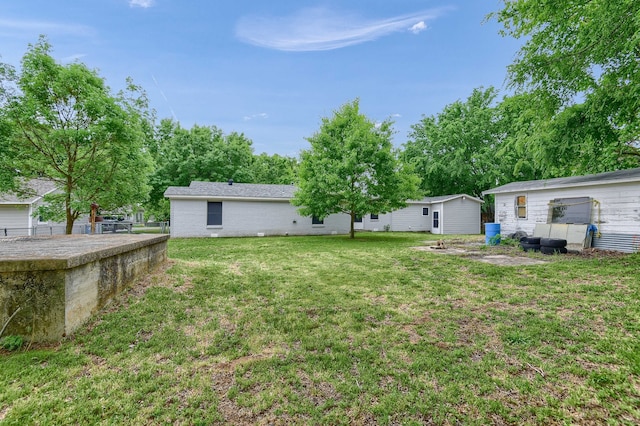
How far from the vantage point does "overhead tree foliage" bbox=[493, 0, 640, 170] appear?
22.7ft

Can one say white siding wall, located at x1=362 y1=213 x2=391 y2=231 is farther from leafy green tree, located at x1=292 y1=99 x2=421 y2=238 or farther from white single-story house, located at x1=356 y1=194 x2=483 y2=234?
leafy green tree, located at x1=292 y1=99 x2=421 y2=238

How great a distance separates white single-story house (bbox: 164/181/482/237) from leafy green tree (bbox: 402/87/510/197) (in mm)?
3845

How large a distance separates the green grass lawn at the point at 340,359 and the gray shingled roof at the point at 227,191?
417 inches

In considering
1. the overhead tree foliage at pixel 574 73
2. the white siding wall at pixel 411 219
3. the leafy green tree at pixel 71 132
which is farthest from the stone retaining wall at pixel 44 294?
the white siding wall at pixel 411 219

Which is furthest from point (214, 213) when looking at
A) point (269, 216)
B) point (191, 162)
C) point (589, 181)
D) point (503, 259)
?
point (589, 181)

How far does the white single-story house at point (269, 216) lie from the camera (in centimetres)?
1479

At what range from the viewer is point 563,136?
880 cm

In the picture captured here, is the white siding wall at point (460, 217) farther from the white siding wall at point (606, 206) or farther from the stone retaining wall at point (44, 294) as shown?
the stone retaining wall at point (44, 294)

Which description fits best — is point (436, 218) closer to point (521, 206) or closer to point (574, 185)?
point (521, 206)

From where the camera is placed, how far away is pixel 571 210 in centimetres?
1002

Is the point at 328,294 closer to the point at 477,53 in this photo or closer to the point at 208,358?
the point at 208,358

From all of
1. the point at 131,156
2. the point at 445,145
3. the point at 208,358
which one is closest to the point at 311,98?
the point at 445,145

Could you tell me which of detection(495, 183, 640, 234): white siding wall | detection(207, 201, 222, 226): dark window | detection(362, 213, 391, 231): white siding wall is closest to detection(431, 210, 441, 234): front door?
detection(362, 213, 391, 231): white siding wall

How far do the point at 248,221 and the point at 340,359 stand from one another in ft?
45.6
